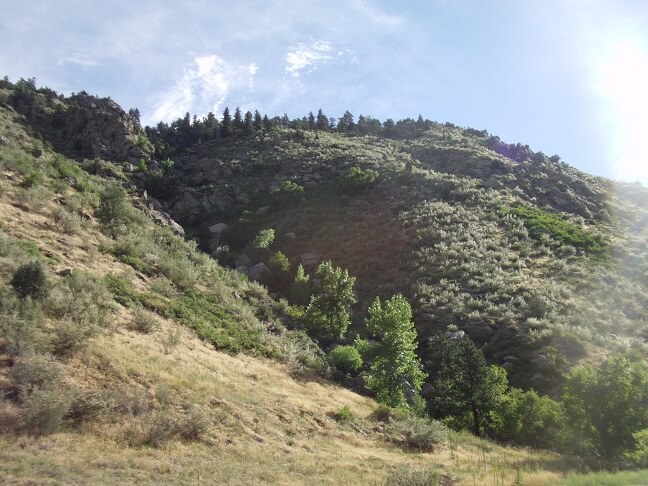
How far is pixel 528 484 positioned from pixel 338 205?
52930 millimetres

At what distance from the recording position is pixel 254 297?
35219mm

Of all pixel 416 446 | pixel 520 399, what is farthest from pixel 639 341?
pixel 416 446

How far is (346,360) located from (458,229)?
100 ft

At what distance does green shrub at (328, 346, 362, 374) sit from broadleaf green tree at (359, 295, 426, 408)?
1392 millimetres

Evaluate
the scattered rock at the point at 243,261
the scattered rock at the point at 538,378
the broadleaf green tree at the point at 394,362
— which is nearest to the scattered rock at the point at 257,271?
the scattered rock at the point at 243,261

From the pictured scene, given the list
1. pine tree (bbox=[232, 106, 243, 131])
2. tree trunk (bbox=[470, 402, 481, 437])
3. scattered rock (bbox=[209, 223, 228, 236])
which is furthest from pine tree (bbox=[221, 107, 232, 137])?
tree trunk (bbox=[470, 402, 481, 437])

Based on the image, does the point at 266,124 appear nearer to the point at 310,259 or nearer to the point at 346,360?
the point at 310,259

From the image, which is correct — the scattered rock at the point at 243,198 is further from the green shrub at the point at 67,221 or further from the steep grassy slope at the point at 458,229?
the green shrub at the point at 67,221

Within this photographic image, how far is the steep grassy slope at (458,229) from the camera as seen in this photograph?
3641 cm

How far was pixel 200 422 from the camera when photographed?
1338 cm

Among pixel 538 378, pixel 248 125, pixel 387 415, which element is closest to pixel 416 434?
pixel 387 415

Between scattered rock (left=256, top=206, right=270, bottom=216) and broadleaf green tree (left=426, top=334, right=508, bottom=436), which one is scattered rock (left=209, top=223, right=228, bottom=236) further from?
broadleaf green tree (left=426, top=334, right=508, bottom=436)

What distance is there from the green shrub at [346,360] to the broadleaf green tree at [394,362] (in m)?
1.39

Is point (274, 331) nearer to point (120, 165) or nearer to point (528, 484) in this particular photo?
point (528, 484)
